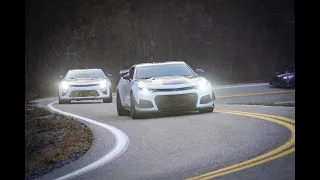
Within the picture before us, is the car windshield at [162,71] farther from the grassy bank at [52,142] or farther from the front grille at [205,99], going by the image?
the grassy bank at [52,142]

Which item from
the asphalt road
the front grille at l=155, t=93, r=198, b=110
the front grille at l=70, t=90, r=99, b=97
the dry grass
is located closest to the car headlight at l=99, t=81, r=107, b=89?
the front grille at l=70, t=90, r=99, b=97

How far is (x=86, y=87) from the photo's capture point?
1755cm

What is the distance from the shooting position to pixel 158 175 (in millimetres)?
5918

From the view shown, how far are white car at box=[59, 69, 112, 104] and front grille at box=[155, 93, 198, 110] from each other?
6.12 m

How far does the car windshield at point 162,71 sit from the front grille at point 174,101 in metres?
1.00

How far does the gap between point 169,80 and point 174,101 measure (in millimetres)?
537

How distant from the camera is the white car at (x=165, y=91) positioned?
11453mm

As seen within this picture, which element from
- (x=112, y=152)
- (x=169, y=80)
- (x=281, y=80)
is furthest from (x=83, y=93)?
(x=112, y=152)

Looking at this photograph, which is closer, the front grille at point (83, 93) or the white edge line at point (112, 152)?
the white edge line at point (112, 152)

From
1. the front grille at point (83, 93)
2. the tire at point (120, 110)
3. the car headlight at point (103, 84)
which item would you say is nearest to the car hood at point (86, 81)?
the car headlight at point (103, 84)

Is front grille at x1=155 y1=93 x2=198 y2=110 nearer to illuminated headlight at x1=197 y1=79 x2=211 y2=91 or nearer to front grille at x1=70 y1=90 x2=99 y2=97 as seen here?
illuminated headlight at x1=197 y1=79 x2=211 y2=91
